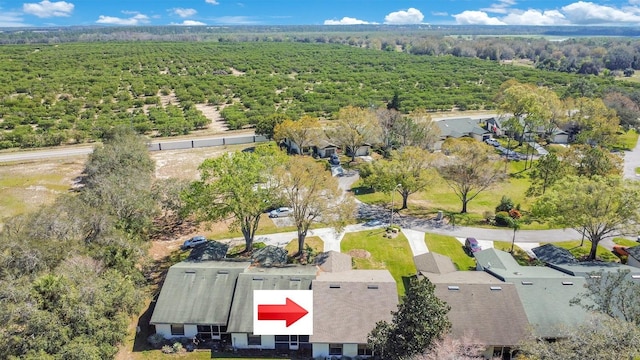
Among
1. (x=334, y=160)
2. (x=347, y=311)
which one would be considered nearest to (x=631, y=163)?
(x=334, y=160)

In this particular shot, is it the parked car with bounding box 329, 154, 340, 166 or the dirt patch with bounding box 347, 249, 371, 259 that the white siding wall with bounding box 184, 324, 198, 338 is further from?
the parked car with bounding box 329, 154, 340, 166

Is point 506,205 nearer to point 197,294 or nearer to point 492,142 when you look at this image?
point 492,142

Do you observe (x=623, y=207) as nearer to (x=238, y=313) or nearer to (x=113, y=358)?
(x=238, y=313)

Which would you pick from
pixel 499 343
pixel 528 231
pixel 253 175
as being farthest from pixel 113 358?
pixel 528 231

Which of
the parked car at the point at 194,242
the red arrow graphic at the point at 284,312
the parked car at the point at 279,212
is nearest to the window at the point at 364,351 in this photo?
the red arrow graphic at the point at 284,312

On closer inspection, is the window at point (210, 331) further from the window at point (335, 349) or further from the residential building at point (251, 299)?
the window at point (335, 349)
